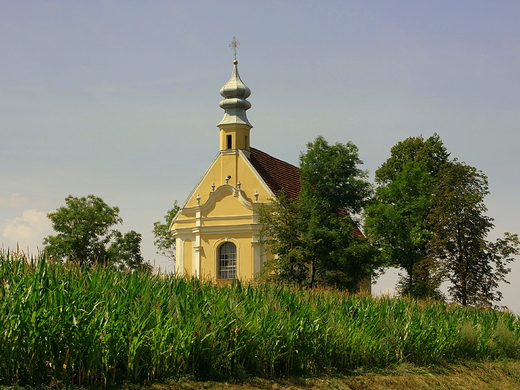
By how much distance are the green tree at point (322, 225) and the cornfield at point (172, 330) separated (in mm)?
18620

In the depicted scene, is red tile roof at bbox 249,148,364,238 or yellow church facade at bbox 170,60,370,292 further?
red tile roof at bbox 249,148,364,238

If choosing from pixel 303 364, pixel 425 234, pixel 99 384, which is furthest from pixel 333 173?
pixel 99 384

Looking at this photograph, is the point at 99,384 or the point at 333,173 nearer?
the point at 99,384

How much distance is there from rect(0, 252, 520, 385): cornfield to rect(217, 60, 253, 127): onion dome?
1246 inches

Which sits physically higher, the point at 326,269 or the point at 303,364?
the point at 326,269

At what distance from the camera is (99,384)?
30.4 ft

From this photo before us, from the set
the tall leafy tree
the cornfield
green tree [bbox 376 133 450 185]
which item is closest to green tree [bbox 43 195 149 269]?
the tall leafy tree

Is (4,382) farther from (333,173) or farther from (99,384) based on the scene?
(333,173)

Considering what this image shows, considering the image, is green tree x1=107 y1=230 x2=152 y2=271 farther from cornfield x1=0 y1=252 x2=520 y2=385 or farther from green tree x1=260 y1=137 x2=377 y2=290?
cornfield x1=0 y1=252 x2=520 y2=385

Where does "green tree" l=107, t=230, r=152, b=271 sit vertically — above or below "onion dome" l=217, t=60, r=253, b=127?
below

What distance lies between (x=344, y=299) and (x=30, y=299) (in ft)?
32.0

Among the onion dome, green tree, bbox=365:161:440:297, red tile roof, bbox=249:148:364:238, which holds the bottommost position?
green tree, bbox=365:161:440:297

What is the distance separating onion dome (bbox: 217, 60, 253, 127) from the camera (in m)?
47.0

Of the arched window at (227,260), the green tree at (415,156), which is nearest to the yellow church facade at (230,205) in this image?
the arched window at (227,260)
